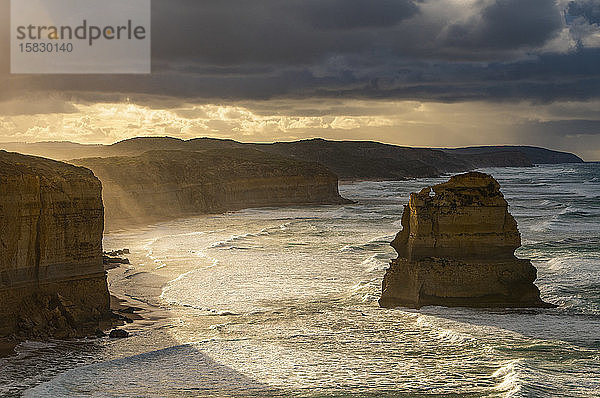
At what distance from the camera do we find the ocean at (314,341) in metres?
16.9

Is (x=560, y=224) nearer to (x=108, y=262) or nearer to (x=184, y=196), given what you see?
(x=108, y=262)

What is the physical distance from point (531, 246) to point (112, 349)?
1012 inches

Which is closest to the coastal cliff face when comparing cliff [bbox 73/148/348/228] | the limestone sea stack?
the limestone sea stack

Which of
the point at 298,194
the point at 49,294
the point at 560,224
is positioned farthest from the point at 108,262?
the point at 298,194

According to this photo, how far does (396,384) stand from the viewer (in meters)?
17.0

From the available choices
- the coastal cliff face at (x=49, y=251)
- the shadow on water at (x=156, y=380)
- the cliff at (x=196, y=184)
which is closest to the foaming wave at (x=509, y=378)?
the shadow on water at (x=156, y=380)

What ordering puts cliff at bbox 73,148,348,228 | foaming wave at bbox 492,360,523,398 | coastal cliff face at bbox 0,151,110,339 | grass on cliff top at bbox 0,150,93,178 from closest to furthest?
foaming wave at bbox 492,360,523,398, coastal cliff face at bbox 0,151,110,339, grass on cliff top at bbox 0,150,93,178, cliff at bbox 73,148,348,228

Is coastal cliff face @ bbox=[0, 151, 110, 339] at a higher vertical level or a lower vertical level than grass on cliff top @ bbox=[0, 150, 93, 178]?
lower

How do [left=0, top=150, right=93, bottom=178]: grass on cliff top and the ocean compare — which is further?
[left=0, top=150, right=93, bottom=178]: grass on cliff top

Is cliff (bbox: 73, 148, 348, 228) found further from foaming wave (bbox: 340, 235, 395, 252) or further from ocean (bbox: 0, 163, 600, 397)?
ocean (bbox: 0, 163, 600, 397)

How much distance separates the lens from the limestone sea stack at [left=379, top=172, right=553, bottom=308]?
24266 mm

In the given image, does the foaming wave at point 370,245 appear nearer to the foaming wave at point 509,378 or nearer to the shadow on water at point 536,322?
the shadow on water at point 536,322

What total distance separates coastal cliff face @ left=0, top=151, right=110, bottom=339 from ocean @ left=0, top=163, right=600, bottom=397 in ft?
3.65

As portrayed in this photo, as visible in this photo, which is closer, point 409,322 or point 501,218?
point 409,322
